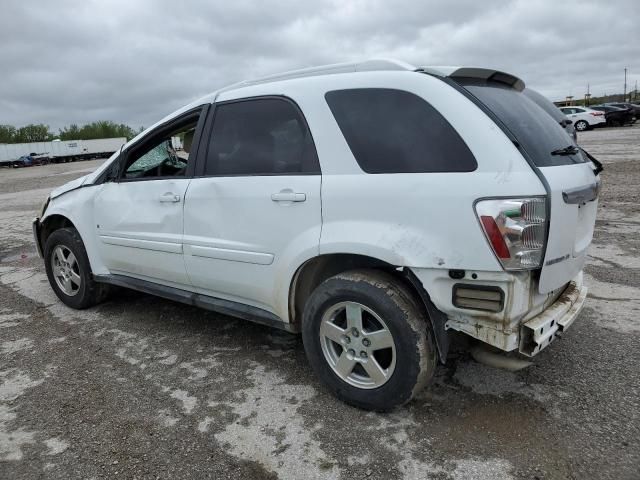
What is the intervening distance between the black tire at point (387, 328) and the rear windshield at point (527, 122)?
95cm

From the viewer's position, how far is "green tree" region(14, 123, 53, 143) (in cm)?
9875

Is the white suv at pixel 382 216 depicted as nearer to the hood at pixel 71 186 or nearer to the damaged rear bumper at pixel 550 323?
the damaged rear bumper at pixel 550 323

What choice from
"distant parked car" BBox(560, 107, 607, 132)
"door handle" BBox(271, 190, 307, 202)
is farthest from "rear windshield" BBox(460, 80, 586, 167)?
"distant parked car" BBox(560, 107, 607, 132)

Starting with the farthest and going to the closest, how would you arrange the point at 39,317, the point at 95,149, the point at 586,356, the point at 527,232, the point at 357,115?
the point at 95,149
the point at 39,317
the point at 586,356
the point at 357,115
the point at 527,232

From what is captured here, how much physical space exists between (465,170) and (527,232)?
403 mm

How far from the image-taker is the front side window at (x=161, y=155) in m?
3.81

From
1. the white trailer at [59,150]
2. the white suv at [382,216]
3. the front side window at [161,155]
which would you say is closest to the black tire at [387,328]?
the white suv at [382,216]

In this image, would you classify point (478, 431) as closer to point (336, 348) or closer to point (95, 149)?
point (336, 348)

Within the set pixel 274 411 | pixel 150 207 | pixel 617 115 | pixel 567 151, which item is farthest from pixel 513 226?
pixel 617 115

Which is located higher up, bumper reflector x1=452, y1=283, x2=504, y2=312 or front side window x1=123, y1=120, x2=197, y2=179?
front side window x1=123, y1=120, x2=197, y2=179

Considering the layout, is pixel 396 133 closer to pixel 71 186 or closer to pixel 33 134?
pixel 71 186

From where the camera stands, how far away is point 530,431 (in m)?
2.54

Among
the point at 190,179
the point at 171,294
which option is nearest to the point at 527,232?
the point at 190,179

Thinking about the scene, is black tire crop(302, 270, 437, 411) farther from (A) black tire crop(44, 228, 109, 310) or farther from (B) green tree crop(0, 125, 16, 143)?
(B) green tree crop(0, 125, 16, 143)
